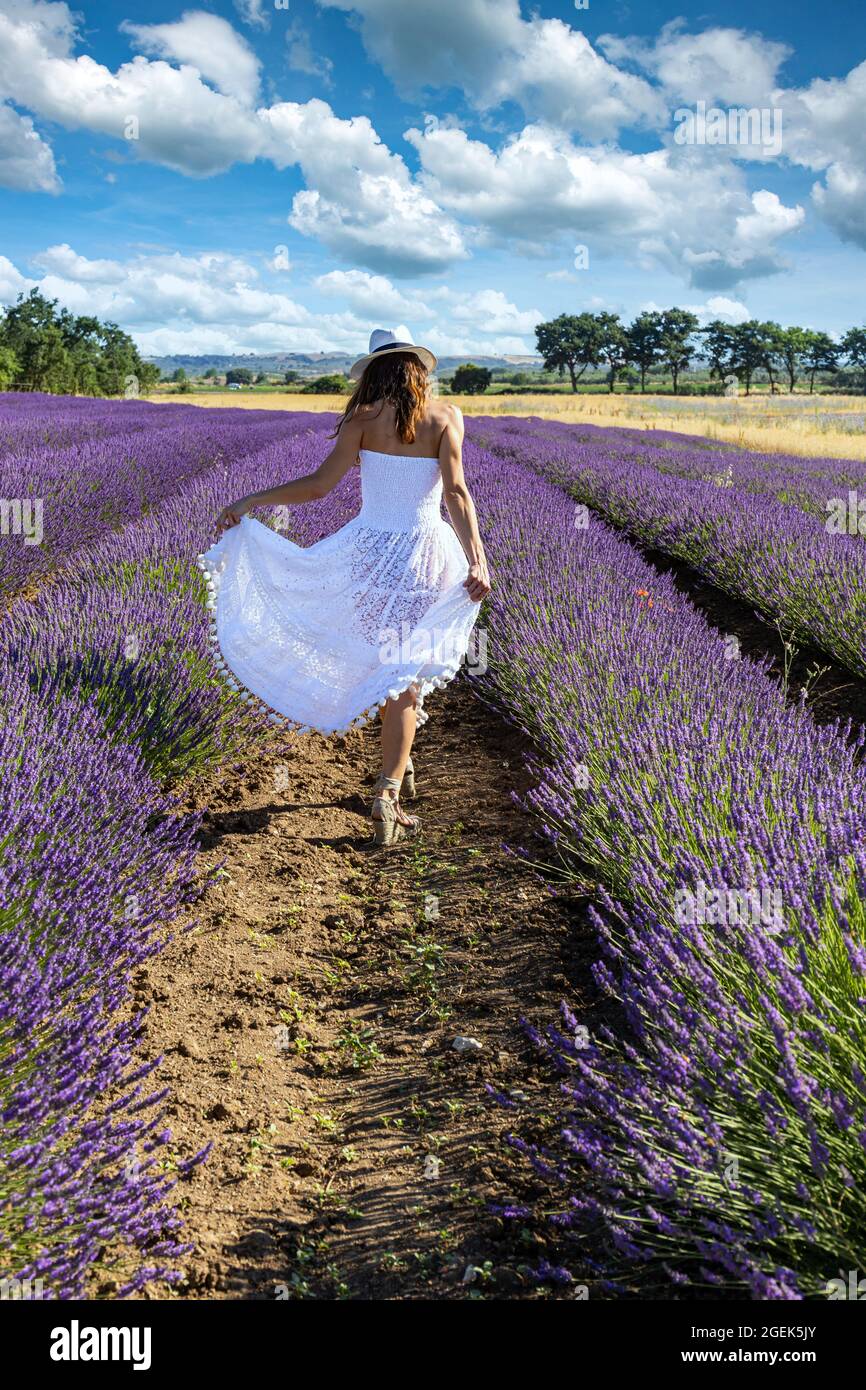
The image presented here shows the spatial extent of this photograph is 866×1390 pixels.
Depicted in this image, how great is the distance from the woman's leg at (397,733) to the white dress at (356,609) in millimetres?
56

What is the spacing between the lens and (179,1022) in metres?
2.11

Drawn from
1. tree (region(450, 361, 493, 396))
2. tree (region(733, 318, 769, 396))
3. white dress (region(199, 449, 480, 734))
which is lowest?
white dress (region(199, 449, 480, 734))

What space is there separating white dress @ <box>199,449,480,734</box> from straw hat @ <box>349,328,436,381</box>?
0.84 feet

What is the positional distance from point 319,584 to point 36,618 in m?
1.17

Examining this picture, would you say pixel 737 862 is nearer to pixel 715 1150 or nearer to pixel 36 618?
pixel 715 1150

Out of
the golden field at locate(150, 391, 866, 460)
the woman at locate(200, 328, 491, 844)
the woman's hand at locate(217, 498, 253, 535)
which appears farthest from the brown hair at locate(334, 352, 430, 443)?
the golden field at locate(150, 391, 866, 460)

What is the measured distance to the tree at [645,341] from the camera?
266 ft

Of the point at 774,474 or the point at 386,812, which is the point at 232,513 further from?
the point at 774,474

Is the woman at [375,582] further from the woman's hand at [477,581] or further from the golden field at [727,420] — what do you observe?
the golden field at [727,420]

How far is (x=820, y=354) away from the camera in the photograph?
84750mm

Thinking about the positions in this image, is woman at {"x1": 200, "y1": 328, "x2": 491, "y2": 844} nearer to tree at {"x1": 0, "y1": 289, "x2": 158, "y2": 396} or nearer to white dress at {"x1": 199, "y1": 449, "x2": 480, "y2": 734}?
white dress at {"x1": 199, "y1": 449, "x2": 480, "y2": 734}

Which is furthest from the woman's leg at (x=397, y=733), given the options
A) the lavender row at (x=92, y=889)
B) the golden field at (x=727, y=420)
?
the golden field at (x=727, y=420)

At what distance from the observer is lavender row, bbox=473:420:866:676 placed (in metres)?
4.78

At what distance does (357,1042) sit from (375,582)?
1.47 meters
